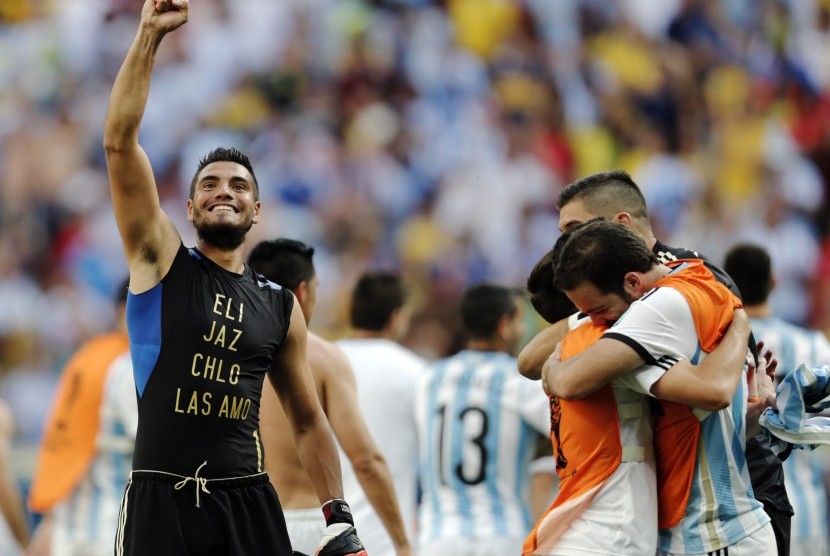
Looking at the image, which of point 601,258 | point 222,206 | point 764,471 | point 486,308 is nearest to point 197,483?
point 222,206

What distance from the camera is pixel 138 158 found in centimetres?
442

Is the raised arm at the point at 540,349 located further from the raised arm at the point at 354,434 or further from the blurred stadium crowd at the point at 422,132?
the blurred stadium crowd at the point at 422,132

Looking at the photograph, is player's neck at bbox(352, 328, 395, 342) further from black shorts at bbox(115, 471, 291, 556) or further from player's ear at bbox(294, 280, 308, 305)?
black shorts at bbox(115, 471, 291, 556)

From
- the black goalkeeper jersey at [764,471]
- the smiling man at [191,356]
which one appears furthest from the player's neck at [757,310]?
the smiling man at [191,356]

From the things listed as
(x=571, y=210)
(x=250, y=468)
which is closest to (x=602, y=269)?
(x=571, y=210)

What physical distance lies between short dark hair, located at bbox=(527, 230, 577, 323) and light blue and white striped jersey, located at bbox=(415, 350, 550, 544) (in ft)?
7.13

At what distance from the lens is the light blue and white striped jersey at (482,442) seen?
7.33m

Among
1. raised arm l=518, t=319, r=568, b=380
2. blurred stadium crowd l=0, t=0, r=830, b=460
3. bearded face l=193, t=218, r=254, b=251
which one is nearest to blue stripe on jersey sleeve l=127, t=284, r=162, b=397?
bearded face l=193, t=218, r=254, b=251

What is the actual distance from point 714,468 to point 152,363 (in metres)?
2.03

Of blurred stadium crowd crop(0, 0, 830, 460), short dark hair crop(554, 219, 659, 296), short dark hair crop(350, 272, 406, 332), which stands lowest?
short dark hair crop(554, 219, 659, 296)

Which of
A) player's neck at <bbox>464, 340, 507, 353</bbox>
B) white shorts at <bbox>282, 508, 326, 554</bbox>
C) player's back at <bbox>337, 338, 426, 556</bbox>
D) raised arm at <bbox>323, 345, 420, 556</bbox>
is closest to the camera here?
white shorts at <bbox>282, 508, 326, 554</bbox>

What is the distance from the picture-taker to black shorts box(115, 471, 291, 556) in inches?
179

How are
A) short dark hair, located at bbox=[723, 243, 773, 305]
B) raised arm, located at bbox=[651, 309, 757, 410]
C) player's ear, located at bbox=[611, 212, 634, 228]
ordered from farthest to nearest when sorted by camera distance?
short dark hair, located at bbox=[723, 243, 773, 305] → player's ear, located at bbox=[611, 212, 634, 228] → raised arm, located at bbox=[651, 309, 757, 410]

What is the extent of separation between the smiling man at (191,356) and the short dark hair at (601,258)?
1.23 m
